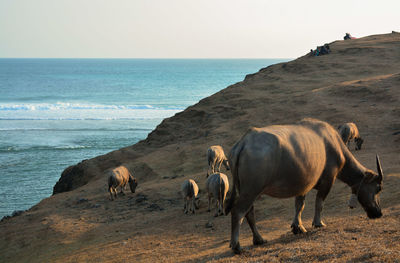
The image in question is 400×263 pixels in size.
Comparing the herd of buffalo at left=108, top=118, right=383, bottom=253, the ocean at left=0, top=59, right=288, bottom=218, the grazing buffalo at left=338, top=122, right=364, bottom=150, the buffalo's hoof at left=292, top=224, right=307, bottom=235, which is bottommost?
the ocean at left=0, top=59, right=288, bottom=218

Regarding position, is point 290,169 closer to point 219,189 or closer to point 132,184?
point 219,189

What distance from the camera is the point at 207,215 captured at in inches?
550

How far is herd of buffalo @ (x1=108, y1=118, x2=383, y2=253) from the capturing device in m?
8.01

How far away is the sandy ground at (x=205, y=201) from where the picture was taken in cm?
895

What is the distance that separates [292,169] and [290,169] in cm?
5

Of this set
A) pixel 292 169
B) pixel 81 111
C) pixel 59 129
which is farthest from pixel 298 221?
pixel 81 111

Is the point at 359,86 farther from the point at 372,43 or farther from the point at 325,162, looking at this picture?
the point at 325,162

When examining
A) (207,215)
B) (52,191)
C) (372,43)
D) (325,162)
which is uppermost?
(372,43)

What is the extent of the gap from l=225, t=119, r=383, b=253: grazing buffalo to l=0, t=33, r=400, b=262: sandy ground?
0.67 m

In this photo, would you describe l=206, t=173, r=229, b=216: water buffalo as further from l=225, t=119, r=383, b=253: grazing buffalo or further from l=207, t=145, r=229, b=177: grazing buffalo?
l=207, t=145, r=229, b=177: grazing buffalo

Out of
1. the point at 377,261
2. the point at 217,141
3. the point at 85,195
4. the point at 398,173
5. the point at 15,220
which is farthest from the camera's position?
the point at 217,141

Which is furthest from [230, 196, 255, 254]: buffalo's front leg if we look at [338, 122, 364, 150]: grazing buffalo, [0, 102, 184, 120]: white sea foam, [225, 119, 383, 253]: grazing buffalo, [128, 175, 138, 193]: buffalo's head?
[0, 102, 184, 120]: white sea foam

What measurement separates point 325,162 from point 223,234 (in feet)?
11.8

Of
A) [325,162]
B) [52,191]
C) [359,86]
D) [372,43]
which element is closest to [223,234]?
[325,162]
